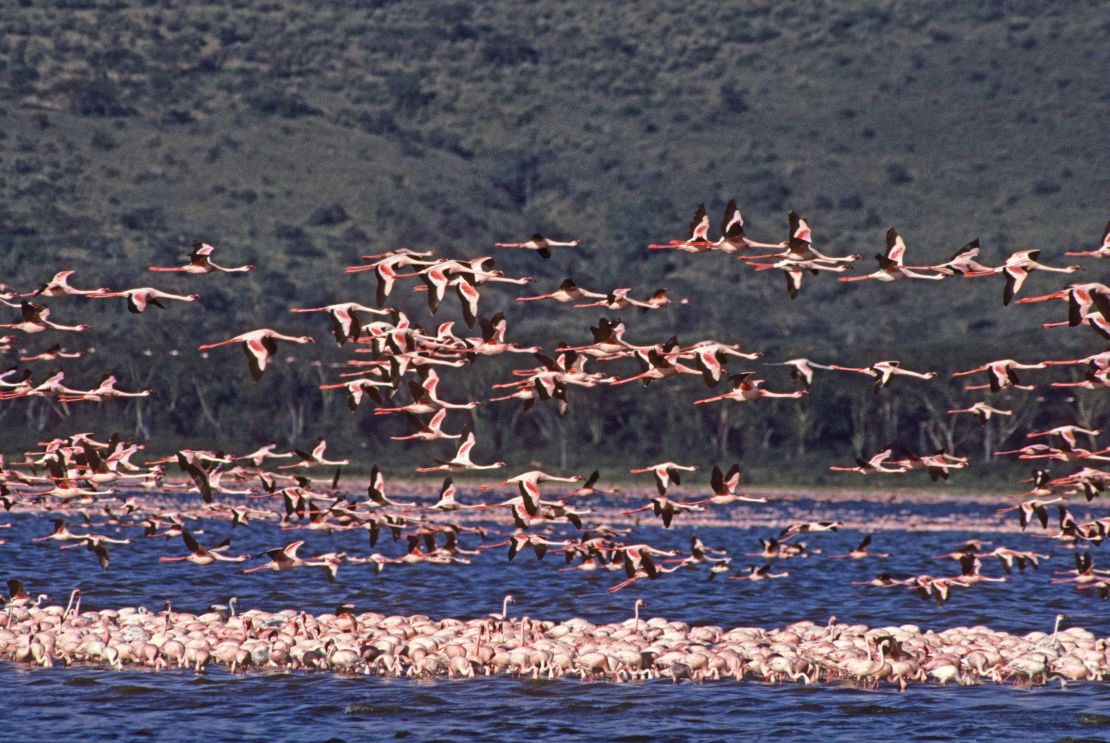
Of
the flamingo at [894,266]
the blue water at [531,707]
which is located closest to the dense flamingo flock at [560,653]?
the blue water at [531,707]

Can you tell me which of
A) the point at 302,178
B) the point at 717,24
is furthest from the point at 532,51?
the point at 302,178

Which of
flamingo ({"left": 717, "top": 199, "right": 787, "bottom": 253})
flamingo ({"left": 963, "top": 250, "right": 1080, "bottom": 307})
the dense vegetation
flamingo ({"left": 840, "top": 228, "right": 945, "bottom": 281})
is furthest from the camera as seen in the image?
the dense vegetation

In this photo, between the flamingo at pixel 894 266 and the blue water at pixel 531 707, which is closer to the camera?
the blue water at pixel 531 707

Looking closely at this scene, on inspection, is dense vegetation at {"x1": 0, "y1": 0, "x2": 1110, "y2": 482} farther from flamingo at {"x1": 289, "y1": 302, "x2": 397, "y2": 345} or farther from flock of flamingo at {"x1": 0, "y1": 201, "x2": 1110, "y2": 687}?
flamingo at {"x1": 289, "y1": 302, "x2": 397, "y2": 345}

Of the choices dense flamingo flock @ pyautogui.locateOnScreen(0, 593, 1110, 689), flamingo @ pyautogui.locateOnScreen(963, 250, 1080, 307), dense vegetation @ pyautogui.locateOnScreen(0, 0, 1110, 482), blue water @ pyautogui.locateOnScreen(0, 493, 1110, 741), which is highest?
dense vegetation @ pyautogui.locateOnScreen(0, 0, 1110, 482)

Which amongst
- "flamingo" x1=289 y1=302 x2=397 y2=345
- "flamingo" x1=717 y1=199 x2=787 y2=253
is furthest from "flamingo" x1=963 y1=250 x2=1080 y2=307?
"flamingo" x1=289 y1=302 x2=397 y2=345

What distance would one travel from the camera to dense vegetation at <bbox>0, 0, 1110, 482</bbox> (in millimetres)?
94375

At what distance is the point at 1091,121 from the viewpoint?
5404 inches

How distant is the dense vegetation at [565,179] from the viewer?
310ft

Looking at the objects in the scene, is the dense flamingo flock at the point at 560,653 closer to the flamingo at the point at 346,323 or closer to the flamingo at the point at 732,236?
the flamingo at the point at 346,323

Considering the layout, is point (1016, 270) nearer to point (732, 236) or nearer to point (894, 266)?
point (894, 266)

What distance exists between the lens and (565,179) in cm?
13850

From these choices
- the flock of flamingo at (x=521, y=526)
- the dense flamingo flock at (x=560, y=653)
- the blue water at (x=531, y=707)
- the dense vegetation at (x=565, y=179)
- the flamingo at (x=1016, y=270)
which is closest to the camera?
the flamingo at (x=1016, y=270)

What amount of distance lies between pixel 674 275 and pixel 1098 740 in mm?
104873
